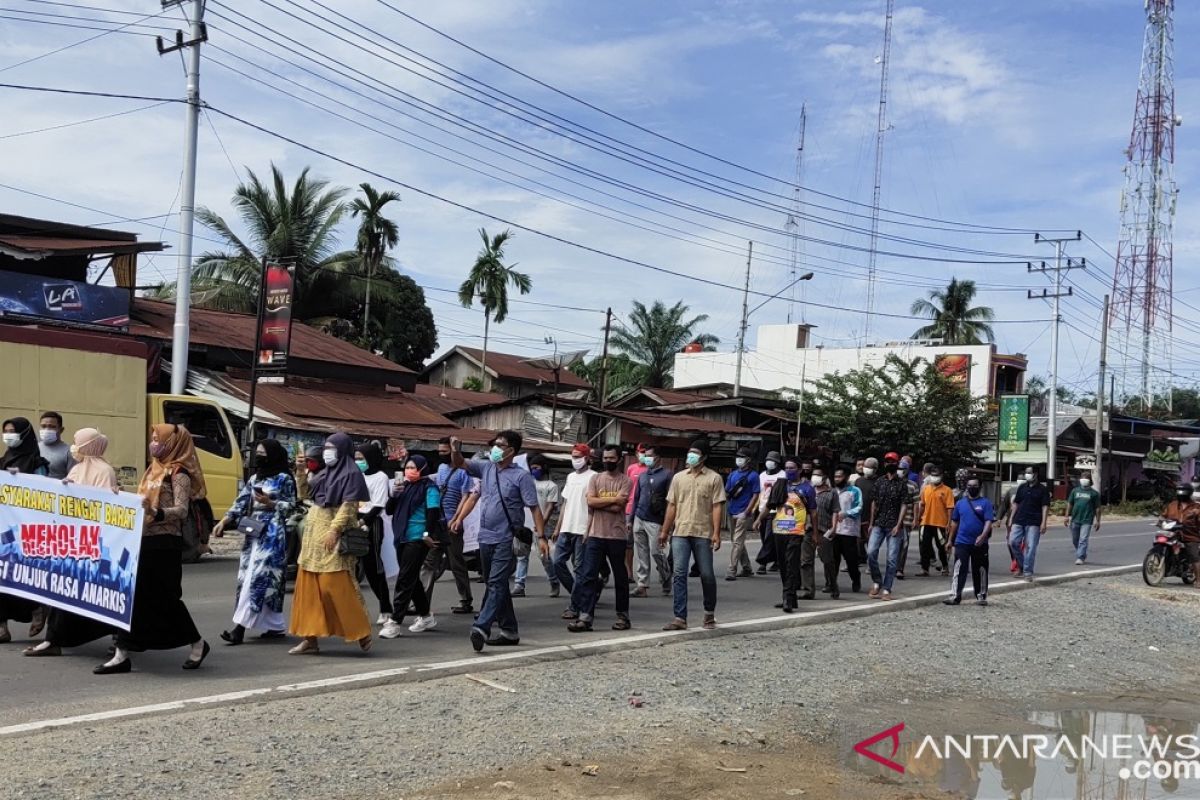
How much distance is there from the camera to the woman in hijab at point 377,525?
32.4 ft

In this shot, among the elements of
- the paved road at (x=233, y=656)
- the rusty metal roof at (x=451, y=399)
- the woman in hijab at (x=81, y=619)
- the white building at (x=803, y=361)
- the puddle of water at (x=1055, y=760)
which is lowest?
the puddle of water at (x=1055, y=760)

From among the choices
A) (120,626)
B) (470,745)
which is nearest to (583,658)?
(470,745)

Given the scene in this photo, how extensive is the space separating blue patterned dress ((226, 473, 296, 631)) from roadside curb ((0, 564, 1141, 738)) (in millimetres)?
1399

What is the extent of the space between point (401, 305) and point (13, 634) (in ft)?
137

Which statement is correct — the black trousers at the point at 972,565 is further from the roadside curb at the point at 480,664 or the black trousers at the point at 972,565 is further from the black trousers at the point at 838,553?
the black trousers at the point at 838,553

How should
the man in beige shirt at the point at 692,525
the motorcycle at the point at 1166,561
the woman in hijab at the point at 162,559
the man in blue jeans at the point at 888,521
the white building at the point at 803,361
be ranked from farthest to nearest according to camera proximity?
the white building at the point at 803,361 < the motorcycle at the point at 1166,561 < the man in blue jeans at the point at 888,521 < the man in beige shirt at the point at 692,525 < the woman in hijab at the point at 162,559

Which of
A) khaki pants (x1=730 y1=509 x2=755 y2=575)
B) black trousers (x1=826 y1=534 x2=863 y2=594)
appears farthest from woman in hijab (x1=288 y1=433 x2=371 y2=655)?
khaki pants (x1=730 y1=509 x2=755 y2=575)

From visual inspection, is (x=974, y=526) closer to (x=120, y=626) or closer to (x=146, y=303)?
(x=120, y=626)

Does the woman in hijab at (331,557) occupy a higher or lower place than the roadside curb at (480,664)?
higher

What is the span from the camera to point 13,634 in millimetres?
9023

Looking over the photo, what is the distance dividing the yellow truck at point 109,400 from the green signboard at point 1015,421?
119ft

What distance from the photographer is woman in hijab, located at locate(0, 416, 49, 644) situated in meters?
8.67

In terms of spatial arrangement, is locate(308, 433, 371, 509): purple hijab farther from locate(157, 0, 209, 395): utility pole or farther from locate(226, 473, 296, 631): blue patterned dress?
locate(157, 0, 209, 395): utility pole

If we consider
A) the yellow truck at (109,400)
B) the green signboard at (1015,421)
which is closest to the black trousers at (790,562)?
the yellow truck at (109,400)
